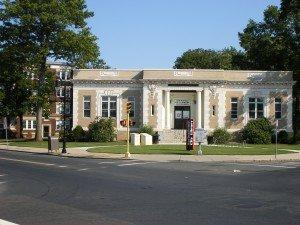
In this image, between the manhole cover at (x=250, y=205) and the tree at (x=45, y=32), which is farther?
the tree at (x=45, y=32)

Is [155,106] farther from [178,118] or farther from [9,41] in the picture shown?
[9,41]

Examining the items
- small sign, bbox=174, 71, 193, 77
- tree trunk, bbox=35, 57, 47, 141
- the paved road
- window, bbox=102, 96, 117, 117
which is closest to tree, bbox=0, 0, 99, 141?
tree trunk, bbox=35, 57, 47, 141

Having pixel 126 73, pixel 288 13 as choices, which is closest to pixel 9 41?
pixel 126 73

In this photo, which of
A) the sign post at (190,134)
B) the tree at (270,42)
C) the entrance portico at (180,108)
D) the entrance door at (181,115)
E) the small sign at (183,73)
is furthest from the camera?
the tree at (270,42)

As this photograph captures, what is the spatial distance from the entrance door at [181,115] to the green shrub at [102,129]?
680 cm

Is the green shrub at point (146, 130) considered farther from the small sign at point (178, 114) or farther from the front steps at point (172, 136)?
the small sign at point (178, 114)

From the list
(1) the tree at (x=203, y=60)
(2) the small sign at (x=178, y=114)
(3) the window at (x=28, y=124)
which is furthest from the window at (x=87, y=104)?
(3) the window at (x=28, y=124)

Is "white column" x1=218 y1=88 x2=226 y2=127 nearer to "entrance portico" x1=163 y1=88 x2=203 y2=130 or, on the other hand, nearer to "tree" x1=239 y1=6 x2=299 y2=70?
"entrance portico" x1=163 y1=88 x2=203 y2=130

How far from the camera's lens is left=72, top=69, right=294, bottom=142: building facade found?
5194 cm

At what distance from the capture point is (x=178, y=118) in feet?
180

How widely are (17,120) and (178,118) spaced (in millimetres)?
47371

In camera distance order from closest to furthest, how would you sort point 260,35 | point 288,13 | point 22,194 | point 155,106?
point 22,194 < point 155,106 < point 288,13 < point 260,35

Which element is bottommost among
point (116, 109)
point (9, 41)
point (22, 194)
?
point (22, 194)

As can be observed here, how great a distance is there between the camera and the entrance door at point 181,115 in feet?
178
